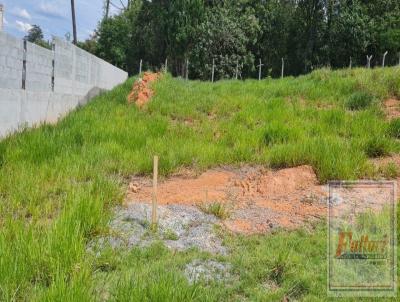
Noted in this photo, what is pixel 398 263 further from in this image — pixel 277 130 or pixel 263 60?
pixel 263 60

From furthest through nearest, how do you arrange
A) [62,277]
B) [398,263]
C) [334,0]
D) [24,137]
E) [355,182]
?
[334,0] < [24,137] < [355,182] < [398,263] < [62,277]

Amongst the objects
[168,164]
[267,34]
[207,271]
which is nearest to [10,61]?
[168,164]

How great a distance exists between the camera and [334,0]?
83.4ft

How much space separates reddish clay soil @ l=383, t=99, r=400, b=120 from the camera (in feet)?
24.3

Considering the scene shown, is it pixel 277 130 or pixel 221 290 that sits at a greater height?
pixel 277 130

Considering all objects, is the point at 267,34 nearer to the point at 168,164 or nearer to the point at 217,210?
the point at 168,164

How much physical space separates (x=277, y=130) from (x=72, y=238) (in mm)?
4500

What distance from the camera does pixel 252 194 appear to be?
15.4 feet

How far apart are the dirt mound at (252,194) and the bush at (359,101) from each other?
353 cm

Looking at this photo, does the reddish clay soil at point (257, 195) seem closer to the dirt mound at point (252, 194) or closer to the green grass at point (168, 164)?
the dirt mound at point (252, 194)

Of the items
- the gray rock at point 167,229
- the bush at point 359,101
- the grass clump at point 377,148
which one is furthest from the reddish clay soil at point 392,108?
the gray rock at point 167,229

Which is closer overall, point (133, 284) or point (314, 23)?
point (133, 284)

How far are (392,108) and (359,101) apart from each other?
63 cm

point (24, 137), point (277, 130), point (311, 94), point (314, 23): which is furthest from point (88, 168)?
point (314, 23)
